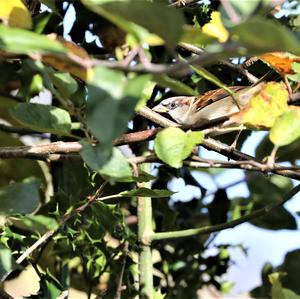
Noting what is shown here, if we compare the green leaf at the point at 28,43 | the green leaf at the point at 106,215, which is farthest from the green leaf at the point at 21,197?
the green leaf at the point at 106,215

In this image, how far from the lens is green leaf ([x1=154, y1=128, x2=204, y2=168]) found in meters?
0.64

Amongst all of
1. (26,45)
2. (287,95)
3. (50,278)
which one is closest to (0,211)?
(26,45)

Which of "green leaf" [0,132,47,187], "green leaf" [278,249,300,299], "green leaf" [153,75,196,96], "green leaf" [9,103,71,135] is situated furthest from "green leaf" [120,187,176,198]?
"green leaf" [278,249,300,299]

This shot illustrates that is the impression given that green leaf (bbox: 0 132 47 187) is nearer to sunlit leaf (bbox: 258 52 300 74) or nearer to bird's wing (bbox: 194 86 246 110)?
bird's wing (bbox: 194 86 246 110)

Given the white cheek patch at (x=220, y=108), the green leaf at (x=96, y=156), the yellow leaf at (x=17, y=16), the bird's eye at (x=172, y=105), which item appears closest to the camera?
the green leaf at (x=96, y=156)

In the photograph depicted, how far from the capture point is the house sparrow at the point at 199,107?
3.26ft

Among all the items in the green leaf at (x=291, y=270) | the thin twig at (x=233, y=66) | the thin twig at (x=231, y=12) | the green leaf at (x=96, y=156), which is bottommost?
the green leaf at (x=291, y=270)

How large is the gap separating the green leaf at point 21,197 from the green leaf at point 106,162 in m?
0.05

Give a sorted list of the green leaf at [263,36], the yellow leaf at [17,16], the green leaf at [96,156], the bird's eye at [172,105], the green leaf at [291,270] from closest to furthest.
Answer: the green leaf at [263,36] → the green leaf at [96,156] → the yellow leaf at [17,16] → the bird's eye at [172,105] → the green leaf at [291,270]

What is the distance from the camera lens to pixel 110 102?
44cm

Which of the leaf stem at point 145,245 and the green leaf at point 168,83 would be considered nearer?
A: the green leaf at point 168,83

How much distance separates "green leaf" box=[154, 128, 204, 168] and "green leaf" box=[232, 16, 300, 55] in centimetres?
21

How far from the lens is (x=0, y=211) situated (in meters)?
0.57

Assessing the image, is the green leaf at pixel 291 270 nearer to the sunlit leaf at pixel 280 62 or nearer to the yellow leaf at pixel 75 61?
the sunlit leaf at pixel 280 62
